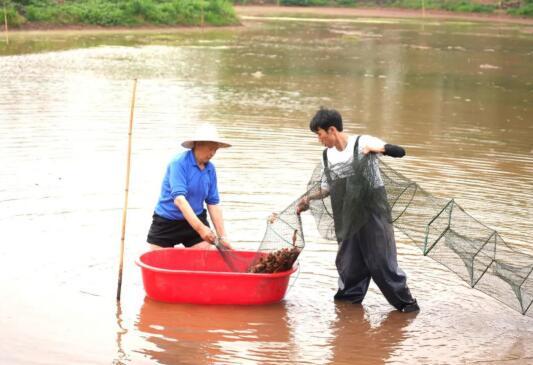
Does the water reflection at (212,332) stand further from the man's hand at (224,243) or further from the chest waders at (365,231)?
the chest waders at (365,231)

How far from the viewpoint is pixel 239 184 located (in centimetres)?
1057

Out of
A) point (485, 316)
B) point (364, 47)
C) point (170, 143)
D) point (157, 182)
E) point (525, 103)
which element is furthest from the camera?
point (364, 47)

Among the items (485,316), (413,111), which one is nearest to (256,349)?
(485,316)

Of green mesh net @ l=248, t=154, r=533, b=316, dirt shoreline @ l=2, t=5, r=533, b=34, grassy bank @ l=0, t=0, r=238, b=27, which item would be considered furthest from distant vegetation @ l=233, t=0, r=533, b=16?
green mesh net @ l=248, t=154, r=533, b=316

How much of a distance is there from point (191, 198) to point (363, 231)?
124 cm

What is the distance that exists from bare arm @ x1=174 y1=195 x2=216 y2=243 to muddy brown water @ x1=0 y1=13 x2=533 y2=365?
1.90 ft

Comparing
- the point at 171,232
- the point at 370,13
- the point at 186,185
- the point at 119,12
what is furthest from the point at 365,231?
the point at 370,13

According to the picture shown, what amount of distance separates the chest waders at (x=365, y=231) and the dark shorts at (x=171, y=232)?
1.03 metres

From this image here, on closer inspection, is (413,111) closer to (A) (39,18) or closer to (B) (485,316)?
(B) (485,316)

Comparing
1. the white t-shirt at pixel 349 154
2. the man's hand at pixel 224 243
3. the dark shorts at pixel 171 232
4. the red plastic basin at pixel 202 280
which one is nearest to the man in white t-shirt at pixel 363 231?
the white t-shirt at pixel 349 154

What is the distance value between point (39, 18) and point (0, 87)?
17.6 meters

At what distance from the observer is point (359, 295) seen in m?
6.98

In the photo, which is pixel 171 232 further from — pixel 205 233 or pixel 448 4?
pixel 448 4

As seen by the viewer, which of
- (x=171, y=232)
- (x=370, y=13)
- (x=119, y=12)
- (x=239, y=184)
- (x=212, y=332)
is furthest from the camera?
(x=370, y=13)
